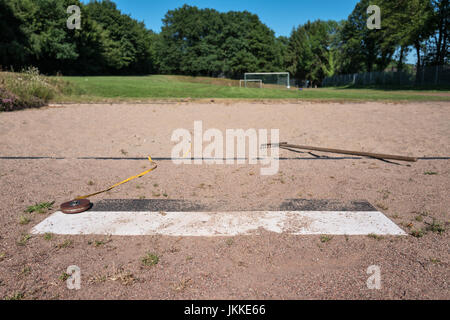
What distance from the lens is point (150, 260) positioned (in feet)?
6.73

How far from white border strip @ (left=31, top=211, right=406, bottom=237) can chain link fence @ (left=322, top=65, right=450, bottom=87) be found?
28091mm

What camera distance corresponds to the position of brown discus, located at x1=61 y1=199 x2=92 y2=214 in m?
2.78

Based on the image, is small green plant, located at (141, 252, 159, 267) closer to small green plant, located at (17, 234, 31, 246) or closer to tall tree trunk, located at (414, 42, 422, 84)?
small green plant, located at (17, 234, 31, 246)

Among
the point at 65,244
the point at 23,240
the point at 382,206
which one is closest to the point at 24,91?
the point at 23,240

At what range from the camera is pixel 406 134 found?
6148mm

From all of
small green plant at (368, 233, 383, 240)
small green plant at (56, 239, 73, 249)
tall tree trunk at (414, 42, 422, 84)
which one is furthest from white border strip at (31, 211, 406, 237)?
tall tree trunk at (414, 42, 422, 84)

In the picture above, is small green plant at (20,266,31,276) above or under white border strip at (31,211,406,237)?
under

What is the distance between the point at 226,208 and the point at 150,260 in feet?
3.56

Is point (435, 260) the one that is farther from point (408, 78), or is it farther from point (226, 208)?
point (408, 78)

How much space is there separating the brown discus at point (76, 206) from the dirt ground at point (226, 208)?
0.19 m

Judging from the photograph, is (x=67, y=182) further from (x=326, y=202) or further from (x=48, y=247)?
(x=326, y=202)

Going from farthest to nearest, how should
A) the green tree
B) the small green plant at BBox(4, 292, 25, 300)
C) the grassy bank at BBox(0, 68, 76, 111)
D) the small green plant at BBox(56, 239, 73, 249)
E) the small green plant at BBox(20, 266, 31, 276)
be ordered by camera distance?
the green tree → the grassy bank at BBox(0, 68, 76, 111) → the small green plant at BBox(56, 239, 73, 249) → the small green plant at BBox(20, 266, 31, 276) → the small green plant at BBox(4, 292, 25, 300)

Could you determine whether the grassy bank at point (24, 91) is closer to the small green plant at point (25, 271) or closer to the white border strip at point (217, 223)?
the white border strip at point (217, 223)

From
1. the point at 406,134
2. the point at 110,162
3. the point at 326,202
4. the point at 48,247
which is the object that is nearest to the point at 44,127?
the point at 110,162
